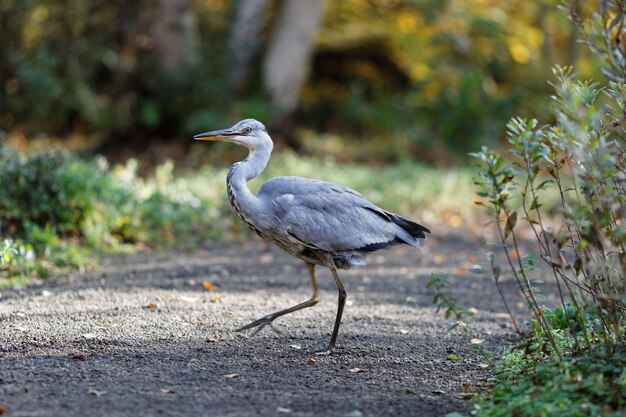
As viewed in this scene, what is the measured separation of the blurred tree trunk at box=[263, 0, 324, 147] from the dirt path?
850 cm

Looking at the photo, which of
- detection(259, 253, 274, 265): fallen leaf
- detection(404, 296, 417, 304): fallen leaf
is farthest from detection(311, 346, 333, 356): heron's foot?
detection(259, 253, 274, 265): fallen leaf

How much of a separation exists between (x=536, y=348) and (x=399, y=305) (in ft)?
7.81

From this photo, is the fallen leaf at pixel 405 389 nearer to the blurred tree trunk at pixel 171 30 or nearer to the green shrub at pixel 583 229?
the green shrub at pixel 583 229

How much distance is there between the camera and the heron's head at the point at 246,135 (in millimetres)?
5969

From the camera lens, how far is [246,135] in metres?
6.04

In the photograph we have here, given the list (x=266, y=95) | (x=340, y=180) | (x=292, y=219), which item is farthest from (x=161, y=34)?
(x=292, y=219)

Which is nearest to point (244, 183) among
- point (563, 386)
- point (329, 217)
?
point (329, 217)

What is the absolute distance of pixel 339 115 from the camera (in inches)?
758

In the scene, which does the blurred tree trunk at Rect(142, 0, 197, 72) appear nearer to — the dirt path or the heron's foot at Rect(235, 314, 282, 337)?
the dirt path

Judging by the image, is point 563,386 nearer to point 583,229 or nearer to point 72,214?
point 583,229

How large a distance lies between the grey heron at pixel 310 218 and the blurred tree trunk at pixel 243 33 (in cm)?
1065

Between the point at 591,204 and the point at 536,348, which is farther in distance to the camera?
the point at 536,348

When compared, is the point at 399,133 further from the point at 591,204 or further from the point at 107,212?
the point at 591,204

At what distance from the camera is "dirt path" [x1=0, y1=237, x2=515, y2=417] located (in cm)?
452
